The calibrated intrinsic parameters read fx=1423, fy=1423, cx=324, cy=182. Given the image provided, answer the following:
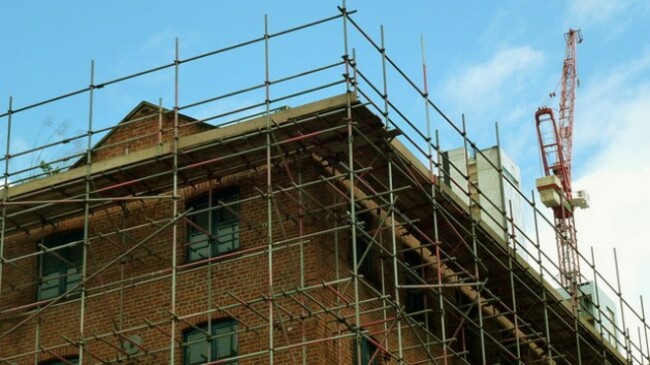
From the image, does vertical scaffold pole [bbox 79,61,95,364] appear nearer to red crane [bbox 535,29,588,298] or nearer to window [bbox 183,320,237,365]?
window [bbox 183,320,237,365]

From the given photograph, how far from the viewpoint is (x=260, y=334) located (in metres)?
26.4

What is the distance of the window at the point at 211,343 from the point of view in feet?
87.5

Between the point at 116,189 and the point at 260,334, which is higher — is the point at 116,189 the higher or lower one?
the higher one

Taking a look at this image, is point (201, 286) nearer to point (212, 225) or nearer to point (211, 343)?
point (211, 343)

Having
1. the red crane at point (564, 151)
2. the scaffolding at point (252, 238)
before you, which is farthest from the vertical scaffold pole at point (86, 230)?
the red crane at point (564, 151)

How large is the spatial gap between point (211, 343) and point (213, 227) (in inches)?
106

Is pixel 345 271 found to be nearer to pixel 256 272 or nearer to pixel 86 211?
pixel 256 272

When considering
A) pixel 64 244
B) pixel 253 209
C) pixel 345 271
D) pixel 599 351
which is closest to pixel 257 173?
pixel 253 209

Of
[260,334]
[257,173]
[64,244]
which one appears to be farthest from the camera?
[64,244]

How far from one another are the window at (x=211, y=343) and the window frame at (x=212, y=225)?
5.01ft

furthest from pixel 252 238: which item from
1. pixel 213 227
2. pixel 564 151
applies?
pixel 564 151

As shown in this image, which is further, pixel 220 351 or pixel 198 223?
pixel 198 223

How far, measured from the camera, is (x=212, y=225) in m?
28.4

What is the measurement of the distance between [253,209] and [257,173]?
76 cm
